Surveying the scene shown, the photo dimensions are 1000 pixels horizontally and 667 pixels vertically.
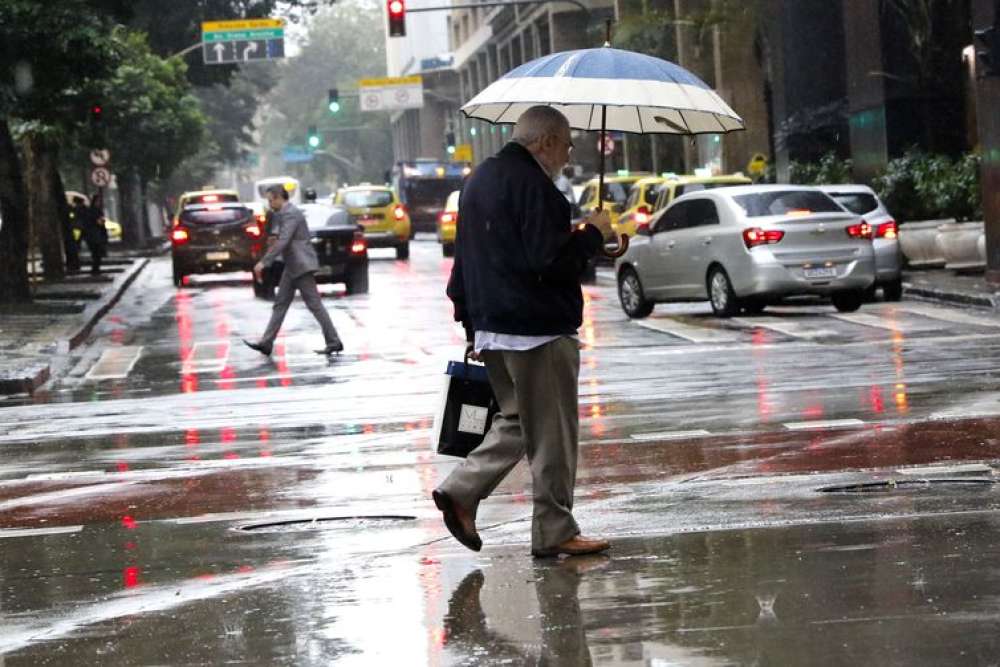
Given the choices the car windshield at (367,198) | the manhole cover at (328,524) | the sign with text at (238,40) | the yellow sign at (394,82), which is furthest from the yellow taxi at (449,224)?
the yellow sign at (394,82)

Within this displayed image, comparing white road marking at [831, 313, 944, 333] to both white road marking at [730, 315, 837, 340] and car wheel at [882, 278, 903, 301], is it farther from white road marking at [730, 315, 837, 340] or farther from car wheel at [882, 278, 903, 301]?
car wheel at [882, 278, 903, 301]

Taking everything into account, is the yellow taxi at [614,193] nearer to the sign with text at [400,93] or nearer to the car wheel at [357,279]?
the car wheel at [357,279]

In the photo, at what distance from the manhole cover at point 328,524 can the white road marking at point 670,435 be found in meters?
2.99

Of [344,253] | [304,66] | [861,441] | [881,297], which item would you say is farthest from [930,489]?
[304,66]

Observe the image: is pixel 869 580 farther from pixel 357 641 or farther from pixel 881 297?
pixel 881 297

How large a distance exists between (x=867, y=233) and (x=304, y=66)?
535ft

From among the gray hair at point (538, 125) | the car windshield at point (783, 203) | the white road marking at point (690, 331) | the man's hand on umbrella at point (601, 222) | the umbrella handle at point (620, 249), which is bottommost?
the white road marking at point (690, 331)

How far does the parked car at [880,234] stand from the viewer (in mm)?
25167

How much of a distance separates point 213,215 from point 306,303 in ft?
66.8

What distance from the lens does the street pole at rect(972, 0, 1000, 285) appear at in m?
25.3

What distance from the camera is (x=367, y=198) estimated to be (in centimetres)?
5084

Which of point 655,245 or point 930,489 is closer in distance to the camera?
point 930,489

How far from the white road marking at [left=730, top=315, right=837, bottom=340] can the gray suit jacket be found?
16.1 ft

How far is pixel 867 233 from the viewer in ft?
76.8
